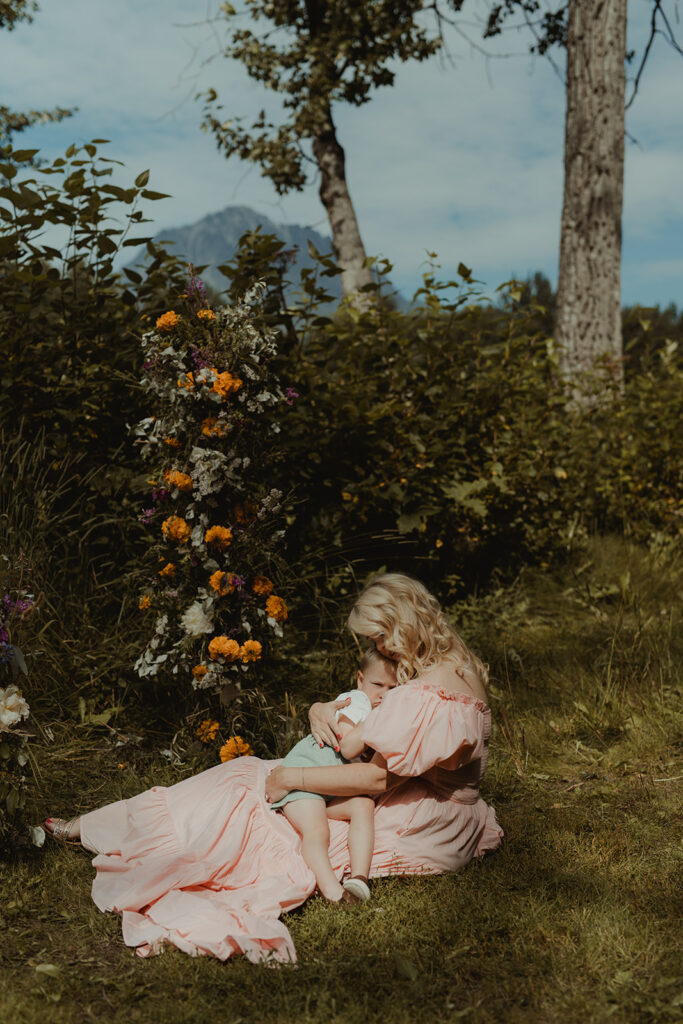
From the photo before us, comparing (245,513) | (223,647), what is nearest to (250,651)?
(223,647)

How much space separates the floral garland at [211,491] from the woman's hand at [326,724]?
1.61ft

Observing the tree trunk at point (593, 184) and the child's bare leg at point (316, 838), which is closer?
the child's bare leg at point (316, 838)

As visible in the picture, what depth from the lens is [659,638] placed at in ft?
16.4

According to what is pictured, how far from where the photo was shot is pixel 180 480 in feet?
11.6

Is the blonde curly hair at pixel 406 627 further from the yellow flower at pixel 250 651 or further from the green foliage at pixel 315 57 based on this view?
the green foliage at pixel 315 57

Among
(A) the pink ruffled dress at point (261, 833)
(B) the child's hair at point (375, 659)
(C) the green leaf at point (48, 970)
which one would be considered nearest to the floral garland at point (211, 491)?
(B) the child's hair at point (375, 659)

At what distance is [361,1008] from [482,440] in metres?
3.93

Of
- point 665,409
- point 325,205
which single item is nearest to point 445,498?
point 665,409

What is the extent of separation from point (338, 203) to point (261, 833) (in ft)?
28.2

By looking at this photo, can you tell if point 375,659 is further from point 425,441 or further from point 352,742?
point 425,441

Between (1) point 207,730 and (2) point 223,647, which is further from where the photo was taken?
(1) point 207,730

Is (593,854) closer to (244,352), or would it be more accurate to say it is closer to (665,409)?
(244,352)

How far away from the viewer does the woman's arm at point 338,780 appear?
3008mm

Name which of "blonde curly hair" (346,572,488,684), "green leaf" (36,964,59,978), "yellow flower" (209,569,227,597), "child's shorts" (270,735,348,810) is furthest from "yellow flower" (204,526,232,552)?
"green leaf" (36,964,59,978)
